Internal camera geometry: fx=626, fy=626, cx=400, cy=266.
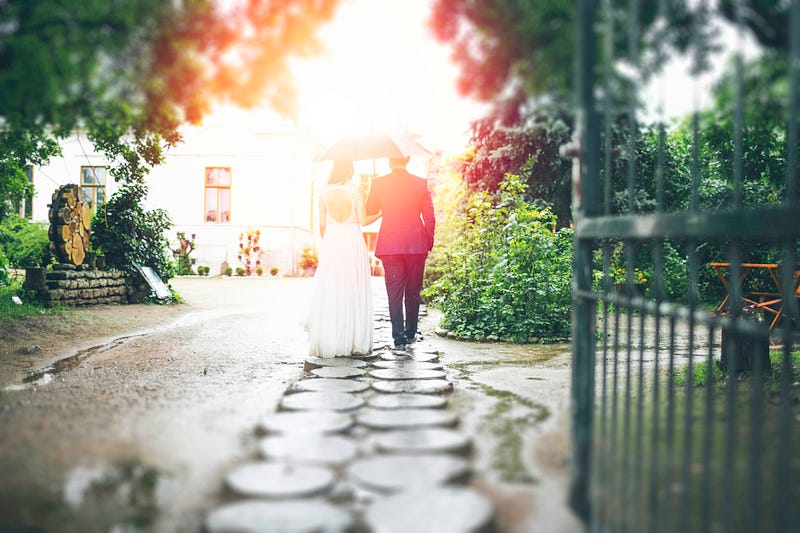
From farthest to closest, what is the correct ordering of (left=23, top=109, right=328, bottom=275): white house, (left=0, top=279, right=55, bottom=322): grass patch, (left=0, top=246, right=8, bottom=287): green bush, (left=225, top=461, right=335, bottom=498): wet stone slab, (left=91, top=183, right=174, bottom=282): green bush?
(left=23, top=109, right=328, bottom=275): white house
(left=91, top=183, right=174, bottom=282): green bush
(left=0, top=246, right=8, bottom=287): green bush
(left=0, top=279, right=55, bottom=322): grass patch
(left=225, top=461, right=335, bottom=498): wet stone slab

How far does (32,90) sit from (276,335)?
15.7 feet

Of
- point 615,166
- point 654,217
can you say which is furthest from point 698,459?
point 615,166

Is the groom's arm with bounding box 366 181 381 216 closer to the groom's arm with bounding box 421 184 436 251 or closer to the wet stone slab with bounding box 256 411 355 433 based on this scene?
the groom's arm with bounding box 421 184 436 251

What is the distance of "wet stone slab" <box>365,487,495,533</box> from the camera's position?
1969 millimetres

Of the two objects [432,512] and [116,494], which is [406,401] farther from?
[116,494]

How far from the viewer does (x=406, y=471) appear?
8.09 feet

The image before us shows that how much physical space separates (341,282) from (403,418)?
7.47ft

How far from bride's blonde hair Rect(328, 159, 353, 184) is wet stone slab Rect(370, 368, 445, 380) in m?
1.79

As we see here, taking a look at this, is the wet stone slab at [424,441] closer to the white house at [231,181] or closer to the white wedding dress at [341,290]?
the white wedding dress at [341,290]

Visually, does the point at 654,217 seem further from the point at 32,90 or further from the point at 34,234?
the point at 34,234

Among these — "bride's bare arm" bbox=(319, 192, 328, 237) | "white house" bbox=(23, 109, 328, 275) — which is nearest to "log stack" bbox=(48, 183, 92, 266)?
"bride's bare arm" bbox=(319, 192, 328, 237)

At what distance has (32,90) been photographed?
2496mm

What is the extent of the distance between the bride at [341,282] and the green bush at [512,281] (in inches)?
75.4

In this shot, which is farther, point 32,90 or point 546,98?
point 32,90
